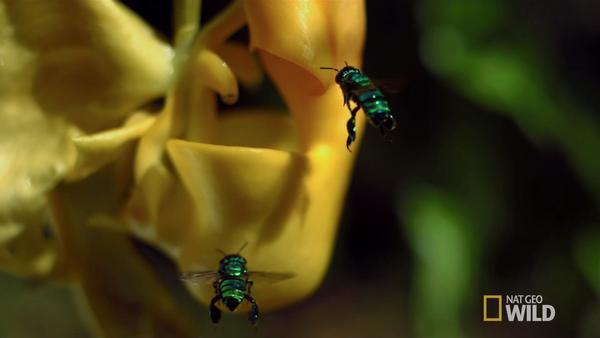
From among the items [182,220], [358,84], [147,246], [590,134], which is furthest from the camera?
[590,134]

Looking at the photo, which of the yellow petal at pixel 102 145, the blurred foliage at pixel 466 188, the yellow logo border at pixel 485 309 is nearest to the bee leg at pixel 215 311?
the yellow petal at pixel 102 145

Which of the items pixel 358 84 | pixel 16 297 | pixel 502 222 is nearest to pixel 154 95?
pixel 358 84

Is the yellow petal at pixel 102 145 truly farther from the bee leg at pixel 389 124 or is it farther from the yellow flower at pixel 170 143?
the bee leg at pixel 389 124

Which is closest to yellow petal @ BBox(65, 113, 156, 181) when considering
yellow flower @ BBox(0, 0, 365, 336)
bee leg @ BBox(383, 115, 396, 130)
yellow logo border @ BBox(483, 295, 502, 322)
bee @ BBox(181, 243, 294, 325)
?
yellow flower @ BBox(0, 0, 365, 336)

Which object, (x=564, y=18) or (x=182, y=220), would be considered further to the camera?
(x=564, y=18)

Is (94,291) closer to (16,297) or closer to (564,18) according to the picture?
(16,297)
